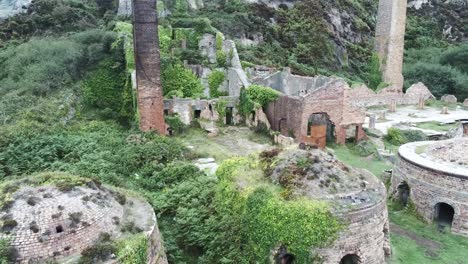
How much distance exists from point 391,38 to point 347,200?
34.8m

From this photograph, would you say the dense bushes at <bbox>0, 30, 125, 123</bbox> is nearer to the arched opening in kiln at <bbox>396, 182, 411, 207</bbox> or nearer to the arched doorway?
the arched doorway

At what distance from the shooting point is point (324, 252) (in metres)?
10.5

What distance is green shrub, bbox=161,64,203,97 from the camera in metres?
27.2

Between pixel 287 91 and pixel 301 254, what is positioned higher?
pixel 287 91

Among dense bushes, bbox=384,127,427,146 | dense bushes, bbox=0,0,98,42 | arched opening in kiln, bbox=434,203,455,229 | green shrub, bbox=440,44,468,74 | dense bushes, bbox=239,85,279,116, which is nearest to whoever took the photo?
arched opening in kiln, bbox=434,203,455,229

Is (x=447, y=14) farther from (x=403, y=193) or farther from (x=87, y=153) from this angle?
(x=87, y=153)

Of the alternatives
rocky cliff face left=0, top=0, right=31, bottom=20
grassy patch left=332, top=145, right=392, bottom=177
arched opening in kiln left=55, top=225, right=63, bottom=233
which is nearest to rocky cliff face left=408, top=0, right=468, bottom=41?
grassy patch left=332, top=145, right=392, bottom=177

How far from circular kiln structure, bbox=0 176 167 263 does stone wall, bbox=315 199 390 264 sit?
4.17 meters

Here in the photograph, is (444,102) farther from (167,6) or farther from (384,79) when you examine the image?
(167,6)

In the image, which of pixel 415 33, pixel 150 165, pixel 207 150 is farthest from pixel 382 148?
pixel 415 33

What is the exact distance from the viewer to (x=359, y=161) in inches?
858

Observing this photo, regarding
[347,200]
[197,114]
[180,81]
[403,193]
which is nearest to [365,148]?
[403,193]

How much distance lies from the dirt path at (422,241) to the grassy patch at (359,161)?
4861mm

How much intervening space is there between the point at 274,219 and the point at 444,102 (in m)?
32.5
